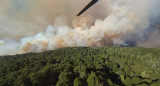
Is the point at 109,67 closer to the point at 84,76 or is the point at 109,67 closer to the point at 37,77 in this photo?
the point at 84,76

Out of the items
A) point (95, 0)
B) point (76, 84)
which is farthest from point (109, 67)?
point (95, 0)

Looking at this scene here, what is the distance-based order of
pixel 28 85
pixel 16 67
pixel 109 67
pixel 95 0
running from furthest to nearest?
1. pixel 109 67
2. pixel 16 67
3. pixel 28 85
4. pixel 95 0

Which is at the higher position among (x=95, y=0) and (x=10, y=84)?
(x=95, y=0)

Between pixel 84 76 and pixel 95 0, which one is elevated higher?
pixel 95 0

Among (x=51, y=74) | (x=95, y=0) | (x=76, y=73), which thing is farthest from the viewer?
(x=76, y=73)

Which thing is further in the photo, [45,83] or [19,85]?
[45,83]

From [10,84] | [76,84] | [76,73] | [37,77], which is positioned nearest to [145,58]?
[76,73]

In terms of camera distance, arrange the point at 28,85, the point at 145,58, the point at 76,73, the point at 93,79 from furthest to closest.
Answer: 1. the point at 145,58
2. the point at 76,73
3. the point at 93,79
4. the point at 28,85

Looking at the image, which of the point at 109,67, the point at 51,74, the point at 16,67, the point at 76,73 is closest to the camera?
the point at 51,74

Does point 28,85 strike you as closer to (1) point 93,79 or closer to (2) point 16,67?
(1) point 93,79
